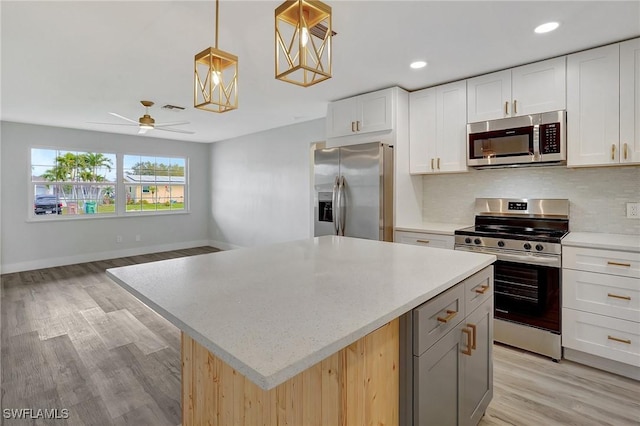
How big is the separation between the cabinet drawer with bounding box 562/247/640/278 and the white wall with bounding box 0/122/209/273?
690 cm

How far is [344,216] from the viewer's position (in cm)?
361

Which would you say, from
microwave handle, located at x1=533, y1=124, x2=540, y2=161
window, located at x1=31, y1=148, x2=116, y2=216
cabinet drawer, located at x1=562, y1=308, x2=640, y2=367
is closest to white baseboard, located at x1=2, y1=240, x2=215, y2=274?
window, located at x1=31, y1=148, x2=116, y2=216

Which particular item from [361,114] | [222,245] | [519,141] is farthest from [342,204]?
[222,245]

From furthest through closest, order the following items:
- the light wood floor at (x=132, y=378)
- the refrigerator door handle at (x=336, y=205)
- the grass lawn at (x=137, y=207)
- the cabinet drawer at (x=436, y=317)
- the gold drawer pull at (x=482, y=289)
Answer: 1. the grass lawn at (x=137, y=207)
2. the refrigerator door handle at (x=336, y=205)
3. the light wood floor at (x=132, y=378)
4. the gold drawer pull at (x=482, y=289)
5. the cabinet drawer at (x=436, y=317)

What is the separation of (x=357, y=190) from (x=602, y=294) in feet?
7.07

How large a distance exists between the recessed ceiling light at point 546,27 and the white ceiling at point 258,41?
0.05 meters

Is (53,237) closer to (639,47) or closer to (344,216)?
(344,216)

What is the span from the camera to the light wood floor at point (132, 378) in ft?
6.20

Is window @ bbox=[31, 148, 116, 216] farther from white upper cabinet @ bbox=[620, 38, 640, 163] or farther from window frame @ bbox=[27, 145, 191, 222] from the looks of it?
white upper cabinet @ bbox=[620, 38, 640, 163]

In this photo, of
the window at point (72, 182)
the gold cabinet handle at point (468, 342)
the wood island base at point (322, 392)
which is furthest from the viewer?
the window at point (72, 182)

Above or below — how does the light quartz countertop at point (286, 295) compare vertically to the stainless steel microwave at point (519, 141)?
below

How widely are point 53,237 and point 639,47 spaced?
7841mm

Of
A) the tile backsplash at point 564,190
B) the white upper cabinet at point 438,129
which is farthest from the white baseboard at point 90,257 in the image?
the tile backsplash at point 564,190

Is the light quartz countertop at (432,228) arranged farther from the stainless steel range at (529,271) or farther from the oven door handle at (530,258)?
the oven door handle at (530,258)
